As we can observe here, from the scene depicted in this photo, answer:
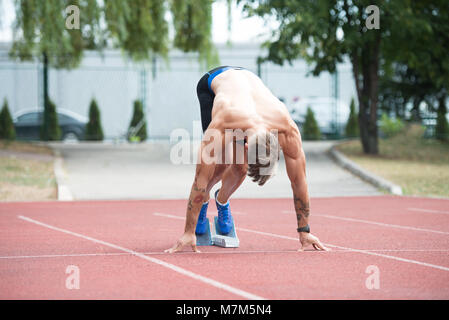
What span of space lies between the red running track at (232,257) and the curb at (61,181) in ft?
6.90

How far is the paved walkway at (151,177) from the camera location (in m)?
14.2

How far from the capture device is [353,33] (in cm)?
1764

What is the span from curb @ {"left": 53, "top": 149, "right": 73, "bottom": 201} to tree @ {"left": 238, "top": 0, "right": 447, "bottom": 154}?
623 centimetres

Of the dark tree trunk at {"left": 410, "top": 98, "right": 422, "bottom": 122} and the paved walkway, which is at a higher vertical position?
the dark tree trunk at {"left": 410, "top": 98, "right": 422, "bottom": 122}

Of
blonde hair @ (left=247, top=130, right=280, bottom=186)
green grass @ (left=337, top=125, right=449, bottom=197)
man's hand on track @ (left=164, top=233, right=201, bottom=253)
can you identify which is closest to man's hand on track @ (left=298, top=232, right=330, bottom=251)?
blonde hair @ (left=247, top=130, right=280, bottom=186)

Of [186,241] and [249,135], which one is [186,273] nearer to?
[186,241]

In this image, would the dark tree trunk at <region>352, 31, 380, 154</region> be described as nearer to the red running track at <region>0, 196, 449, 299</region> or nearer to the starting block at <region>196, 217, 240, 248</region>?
the red running track at <region>0, 196, 449, 299</region>

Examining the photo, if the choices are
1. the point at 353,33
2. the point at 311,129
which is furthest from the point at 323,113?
the point at 353,33

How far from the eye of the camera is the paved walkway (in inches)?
560

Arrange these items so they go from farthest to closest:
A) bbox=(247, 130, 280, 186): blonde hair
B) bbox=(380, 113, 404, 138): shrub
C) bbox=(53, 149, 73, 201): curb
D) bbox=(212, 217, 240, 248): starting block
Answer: bbox=(380, 113, 404, 138): shrub
bbox=(53, 149, 73, 201): curb
bbox=(212, 217, 240, 248): starting block
bbox=(247, 130, 280, 186): blonde hair

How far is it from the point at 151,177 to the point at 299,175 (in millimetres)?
9808

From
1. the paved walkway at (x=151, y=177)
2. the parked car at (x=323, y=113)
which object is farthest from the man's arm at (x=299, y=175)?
the parked car at (x=323, y=113)
